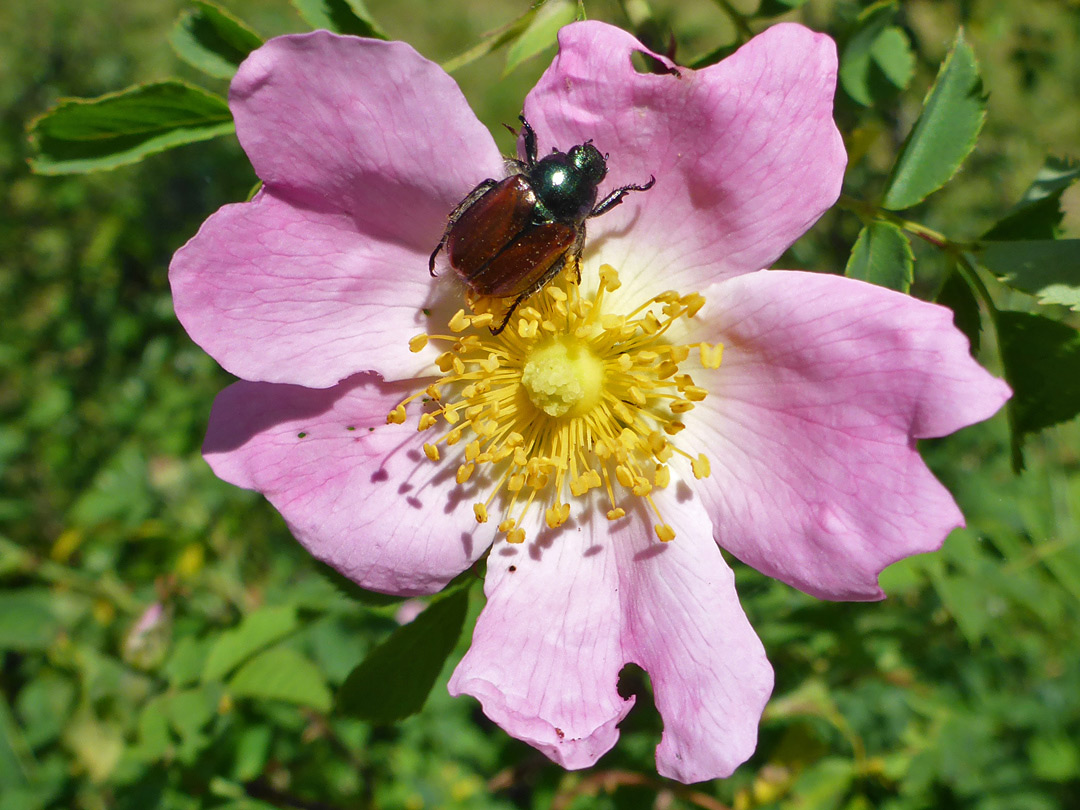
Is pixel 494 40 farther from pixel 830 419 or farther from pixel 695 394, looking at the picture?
pixel 830 419

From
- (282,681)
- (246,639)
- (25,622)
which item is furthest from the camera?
(25,622)

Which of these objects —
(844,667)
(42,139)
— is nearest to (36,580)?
(42,139)

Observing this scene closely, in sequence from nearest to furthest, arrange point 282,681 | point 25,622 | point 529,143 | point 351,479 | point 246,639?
point 529,143 < point 351,479 < point 282,681 < point 246,639 < point 25,622

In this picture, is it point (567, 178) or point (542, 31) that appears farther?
point (542, 31)

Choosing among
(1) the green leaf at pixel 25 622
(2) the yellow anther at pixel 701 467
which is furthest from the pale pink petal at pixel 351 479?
(1) the green leaf at pixel 25 622

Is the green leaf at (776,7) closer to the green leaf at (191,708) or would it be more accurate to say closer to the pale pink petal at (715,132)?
the pale pink petal at (715,132)

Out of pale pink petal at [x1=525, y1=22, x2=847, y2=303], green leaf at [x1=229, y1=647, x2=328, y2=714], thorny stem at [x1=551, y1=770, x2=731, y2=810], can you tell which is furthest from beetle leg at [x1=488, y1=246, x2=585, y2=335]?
thorny stem at [x1=551, y1=770, x2=731, y2=810]

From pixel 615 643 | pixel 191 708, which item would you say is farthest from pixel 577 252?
pixel 191 708
